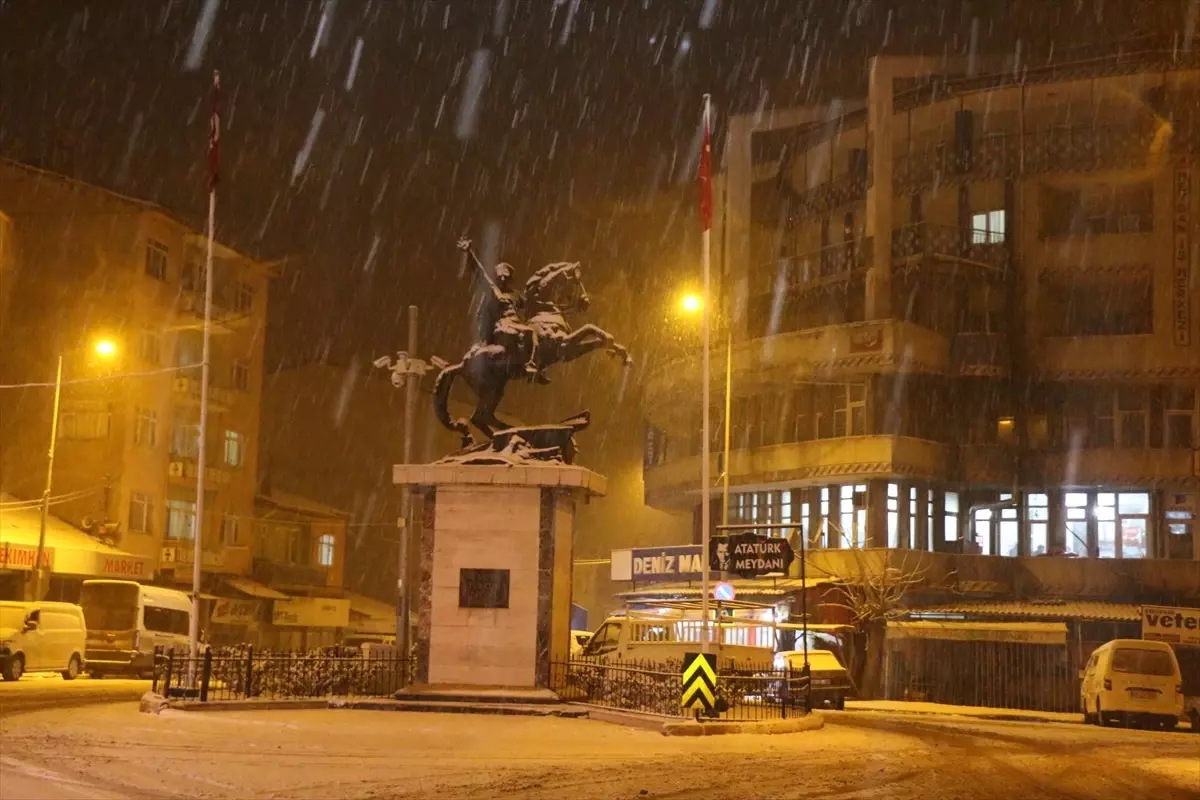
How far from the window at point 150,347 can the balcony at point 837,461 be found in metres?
21.9

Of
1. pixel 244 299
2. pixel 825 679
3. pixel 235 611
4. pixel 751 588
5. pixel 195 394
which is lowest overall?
pixel 825 679

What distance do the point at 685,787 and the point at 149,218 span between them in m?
45.1

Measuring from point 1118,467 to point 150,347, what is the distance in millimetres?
35869

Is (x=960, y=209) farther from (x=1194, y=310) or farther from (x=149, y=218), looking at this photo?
(x=149, y=218)

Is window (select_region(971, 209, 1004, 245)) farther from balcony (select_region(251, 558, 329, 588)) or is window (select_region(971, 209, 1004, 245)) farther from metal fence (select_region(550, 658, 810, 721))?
balcony (select_region(251, 558, 329, 588))

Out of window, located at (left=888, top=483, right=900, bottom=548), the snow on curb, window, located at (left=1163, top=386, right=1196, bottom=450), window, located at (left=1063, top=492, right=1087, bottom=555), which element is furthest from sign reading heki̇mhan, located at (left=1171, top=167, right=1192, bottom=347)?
the snow on curb

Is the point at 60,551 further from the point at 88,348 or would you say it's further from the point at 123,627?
the point at 88,348

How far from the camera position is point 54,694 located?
27766 millimetres

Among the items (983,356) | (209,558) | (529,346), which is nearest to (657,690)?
(529,346)

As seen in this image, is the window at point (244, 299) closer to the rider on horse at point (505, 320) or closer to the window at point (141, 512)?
the window at point (141, 512)

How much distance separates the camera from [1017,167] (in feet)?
169

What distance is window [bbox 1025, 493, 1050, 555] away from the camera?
167ft

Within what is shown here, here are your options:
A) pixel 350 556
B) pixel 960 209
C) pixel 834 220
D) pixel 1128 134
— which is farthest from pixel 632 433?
pixel 1128 134

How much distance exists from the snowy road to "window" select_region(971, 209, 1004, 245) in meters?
31.2
